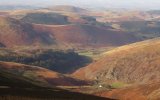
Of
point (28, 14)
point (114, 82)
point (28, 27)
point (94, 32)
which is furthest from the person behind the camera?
point (28, 14)

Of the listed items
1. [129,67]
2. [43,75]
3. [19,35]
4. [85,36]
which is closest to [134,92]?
[43,75]

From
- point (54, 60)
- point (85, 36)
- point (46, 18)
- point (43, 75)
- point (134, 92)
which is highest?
point (46, 18)

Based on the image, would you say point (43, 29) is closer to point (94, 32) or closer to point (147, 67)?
point (94, 32)

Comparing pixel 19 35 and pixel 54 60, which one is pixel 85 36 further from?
pixel 54 60

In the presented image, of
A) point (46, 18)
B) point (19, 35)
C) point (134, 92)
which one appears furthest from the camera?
point (46, 18)

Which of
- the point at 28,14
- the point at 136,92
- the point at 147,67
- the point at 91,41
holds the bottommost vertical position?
the point at 136,92

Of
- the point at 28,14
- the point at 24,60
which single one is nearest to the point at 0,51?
the point at 24,60

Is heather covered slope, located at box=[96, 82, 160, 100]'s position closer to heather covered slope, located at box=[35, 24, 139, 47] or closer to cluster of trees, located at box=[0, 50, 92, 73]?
cluster of trees, located at box=[0, 50, 92, 73]
